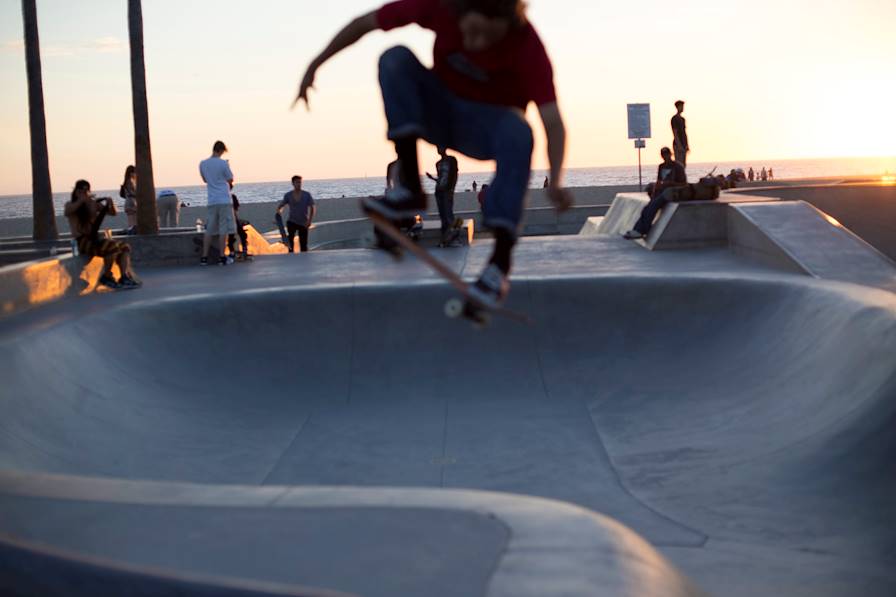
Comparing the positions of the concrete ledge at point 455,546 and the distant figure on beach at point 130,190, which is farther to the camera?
the distant figure on beach at point 130,190

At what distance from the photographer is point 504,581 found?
10.0ft

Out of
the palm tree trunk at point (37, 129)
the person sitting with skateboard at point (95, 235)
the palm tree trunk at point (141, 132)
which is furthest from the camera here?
the palm tree trunk at point (37, 129)

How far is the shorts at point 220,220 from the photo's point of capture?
14938mm

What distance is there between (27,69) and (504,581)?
766 inches

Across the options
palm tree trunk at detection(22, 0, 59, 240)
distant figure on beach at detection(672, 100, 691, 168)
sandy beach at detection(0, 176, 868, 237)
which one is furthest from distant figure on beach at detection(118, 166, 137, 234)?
sandy beach at detection(0, 176, 868, 237)

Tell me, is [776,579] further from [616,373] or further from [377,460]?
[616,373]

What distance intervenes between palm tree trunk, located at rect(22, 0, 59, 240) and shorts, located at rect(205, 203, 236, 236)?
5.72 m

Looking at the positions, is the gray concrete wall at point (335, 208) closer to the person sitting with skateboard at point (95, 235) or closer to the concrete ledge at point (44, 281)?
the person sitting with skateboard at point (95, 235)

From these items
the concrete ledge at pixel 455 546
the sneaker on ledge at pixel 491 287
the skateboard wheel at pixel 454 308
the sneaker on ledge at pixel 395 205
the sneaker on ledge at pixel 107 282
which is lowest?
the concrete ledge at pixel 455 546

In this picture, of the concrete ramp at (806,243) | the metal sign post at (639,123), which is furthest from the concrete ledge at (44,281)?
the metal sign post at (639,123)

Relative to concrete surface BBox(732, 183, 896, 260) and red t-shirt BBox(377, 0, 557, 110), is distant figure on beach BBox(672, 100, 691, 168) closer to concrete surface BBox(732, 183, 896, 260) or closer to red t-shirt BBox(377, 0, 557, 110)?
concrete surface BBox(732, 183, 896, 260)

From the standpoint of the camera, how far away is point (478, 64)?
13.1ft

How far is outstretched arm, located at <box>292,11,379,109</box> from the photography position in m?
4.25

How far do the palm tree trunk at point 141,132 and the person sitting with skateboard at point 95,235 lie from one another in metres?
3.56
